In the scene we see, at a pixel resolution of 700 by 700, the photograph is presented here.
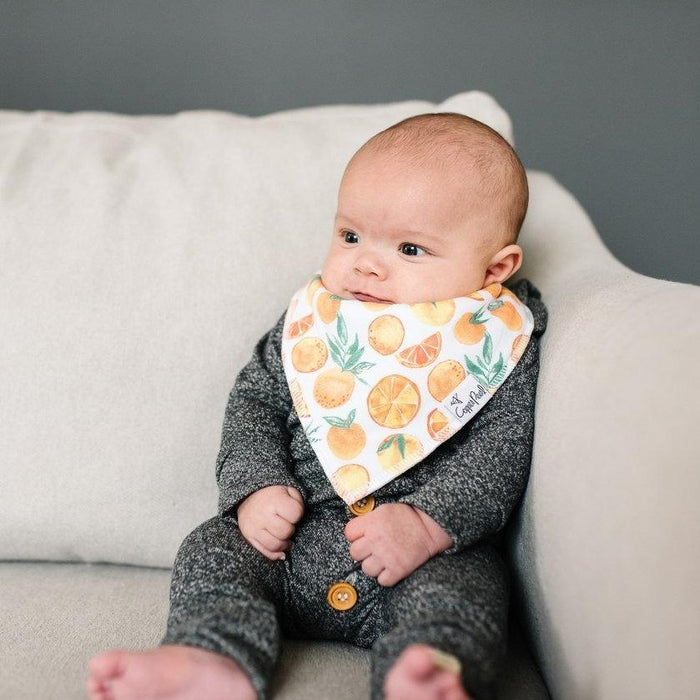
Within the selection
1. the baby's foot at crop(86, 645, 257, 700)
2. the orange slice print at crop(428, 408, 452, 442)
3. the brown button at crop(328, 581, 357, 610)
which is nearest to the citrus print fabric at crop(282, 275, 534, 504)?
the orange slice print at crop(428, 408, 452, 442)

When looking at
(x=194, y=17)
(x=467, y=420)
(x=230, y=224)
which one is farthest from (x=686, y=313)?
(x=194, y=17)

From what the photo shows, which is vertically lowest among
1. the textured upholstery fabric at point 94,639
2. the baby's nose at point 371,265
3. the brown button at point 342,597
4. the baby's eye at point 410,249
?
the textured upholstery fabric at point 94,639

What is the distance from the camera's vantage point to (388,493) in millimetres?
971

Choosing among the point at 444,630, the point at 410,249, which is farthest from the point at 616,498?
the point at 410,249

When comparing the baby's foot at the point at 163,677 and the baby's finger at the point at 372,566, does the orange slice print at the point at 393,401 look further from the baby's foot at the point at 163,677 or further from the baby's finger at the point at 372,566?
the baby's foot at the point at 163,677

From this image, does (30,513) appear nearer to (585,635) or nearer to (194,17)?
(585,635)

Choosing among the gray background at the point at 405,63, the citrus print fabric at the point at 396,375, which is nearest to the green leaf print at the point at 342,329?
the citrus print fabric at the point at 396,375

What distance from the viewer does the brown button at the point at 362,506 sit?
95cm

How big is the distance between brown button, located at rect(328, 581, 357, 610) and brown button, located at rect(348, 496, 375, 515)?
9 cm

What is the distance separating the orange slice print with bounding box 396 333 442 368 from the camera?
100cm

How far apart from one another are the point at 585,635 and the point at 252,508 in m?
0.40

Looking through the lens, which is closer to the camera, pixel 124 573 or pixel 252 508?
pixel 252 508

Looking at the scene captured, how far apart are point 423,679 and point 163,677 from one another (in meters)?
0.24

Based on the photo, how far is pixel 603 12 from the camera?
67.1 inches
